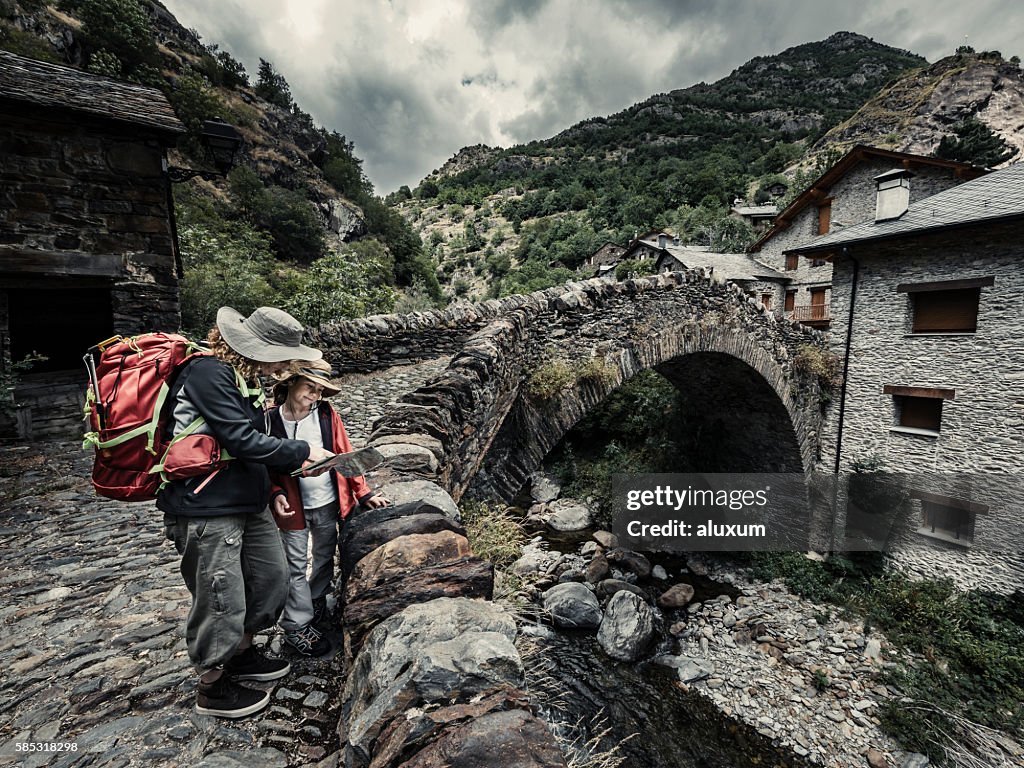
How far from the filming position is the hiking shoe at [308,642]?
2.13m

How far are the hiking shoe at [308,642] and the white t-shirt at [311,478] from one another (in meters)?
0.63

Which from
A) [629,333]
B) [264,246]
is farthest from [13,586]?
[264,246]

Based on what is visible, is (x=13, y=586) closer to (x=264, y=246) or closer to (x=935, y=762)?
(x=935, y=762)

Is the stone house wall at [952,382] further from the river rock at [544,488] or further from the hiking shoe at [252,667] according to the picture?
the hiking shoe at [252,667]

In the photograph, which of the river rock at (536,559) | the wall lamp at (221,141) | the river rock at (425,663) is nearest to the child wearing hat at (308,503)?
the river rock at (425,663)

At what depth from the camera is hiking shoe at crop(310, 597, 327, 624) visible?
2.29m

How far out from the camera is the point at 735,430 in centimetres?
1259

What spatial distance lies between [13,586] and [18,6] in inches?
1127

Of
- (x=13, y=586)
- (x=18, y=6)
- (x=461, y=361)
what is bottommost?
(x=13, y=586)

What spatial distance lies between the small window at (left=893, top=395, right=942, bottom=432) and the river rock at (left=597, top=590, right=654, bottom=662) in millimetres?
7604

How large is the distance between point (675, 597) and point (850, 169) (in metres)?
17.8

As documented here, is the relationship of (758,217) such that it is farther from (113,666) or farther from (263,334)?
(113,666)

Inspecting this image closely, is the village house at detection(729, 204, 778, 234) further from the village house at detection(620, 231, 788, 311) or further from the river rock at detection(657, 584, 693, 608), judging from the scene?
the river rock at detection(657, 584, 693, 608)

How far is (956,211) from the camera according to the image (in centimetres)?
915
